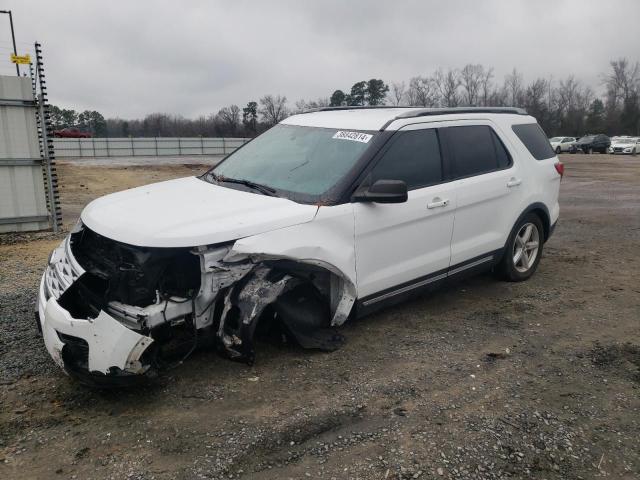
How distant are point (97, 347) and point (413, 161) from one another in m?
2.77

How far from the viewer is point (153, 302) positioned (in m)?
3.34

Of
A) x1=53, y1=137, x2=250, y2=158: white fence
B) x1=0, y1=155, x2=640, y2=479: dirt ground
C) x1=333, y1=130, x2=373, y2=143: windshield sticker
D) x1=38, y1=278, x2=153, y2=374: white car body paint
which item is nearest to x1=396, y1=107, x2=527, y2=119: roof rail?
x1=333, y1=130, x2=373, y2=143: windshield sticker

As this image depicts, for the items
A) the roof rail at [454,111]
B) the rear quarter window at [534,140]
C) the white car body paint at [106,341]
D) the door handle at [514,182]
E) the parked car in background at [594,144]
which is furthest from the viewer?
the parked car in background at [594,144]

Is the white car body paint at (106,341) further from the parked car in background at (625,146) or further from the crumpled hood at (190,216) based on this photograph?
the parked car in background at (625,146)

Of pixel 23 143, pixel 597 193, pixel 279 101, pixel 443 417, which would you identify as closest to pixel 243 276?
pixel 443 417

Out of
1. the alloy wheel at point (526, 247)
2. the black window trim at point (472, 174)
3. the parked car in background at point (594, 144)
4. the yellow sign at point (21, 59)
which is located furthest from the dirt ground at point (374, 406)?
the parked car in background at point (594, 144)

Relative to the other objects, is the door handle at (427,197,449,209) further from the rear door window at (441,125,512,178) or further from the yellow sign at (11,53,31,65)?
the yellow sign at (11,53,31,65)

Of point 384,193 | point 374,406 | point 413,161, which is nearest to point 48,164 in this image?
point 413,161

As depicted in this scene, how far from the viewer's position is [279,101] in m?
80.3

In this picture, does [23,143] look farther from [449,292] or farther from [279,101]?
[279,101]

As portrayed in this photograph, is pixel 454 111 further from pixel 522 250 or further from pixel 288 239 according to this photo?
pixel 288 239

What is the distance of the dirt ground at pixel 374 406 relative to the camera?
2799 mm

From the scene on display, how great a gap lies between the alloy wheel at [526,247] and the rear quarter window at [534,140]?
2.57 feet

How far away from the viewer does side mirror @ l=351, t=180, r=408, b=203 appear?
387 centimetres
